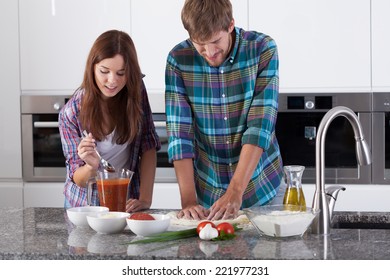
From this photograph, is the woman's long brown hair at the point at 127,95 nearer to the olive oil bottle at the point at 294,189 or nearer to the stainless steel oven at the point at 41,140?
the olive oil bottle at the point at 294,189

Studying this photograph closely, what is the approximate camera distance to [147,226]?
188 cm

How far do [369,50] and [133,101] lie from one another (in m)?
1.61

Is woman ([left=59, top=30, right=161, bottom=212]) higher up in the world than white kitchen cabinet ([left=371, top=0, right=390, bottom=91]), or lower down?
lower down

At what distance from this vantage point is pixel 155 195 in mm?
3688

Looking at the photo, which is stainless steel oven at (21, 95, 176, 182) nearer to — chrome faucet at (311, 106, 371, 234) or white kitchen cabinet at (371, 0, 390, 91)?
white kitchen cabinet at (371, 0, 390, 91)

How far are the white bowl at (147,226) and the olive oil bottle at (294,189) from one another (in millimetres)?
361

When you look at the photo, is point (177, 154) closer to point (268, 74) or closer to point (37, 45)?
point (268, 74)

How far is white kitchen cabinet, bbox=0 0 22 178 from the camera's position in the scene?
3.84 meters

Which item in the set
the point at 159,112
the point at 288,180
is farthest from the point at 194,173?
the point at 159,112

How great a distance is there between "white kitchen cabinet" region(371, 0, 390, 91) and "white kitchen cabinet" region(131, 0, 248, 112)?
1004 mm

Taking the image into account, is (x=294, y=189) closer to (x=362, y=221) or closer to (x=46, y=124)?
(x=362, y=221)

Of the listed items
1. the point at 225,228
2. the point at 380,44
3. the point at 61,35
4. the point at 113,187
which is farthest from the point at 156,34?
the point at 225,228

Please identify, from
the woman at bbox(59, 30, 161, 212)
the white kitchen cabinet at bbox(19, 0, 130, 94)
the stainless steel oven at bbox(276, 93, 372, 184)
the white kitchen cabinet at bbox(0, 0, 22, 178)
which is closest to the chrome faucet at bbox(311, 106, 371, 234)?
the woman at bbox(59, 30, 161, 212)

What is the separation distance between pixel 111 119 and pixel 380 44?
1.70 metres
